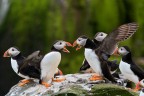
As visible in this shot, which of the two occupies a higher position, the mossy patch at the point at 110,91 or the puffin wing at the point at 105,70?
the puffin wing at the point at 105,70

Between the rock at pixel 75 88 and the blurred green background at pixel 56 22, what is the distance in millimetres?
7353

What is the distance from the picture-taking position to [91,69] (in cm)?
903

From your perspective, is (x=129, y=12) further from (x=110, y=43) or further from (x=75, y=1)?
(x=110, y=43)

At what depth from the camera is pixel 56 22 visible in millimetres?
16844

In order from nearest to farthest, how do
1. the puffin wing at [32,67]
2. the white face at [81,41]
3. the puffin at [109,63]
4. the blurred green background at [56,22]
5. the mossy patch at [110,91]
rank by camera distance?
the mossy patch at [110,91] → the white face at [81,41] → the puffin wing at [32,67] → the puffin at [109,63] → the blurred green background at [56,22]

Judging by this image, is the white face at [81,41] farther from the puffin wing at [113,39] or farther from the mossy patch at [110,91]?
the mossy patch at [110,91]

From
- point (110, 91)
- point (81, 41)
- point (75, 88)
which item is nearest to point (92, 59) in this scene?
point (81, 41)

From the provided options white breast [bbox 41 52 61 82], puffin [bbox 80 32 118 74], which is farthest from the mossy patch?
puffin [bbox 80 32 118 74]

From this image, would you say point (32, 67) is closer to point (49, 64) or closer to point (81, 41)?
point (49, 64)

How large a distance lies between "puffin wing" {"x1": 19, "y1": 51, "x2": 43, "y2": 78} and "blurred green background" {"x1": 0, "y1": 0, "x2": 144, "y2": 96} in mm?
7360

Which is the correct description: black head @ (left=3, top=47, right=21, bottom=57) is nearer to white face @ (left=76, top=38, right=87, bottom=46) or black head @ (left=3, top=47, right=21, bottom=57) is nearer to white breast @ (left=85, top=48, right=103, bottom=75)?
white face @ (left=76, top=38, right=87, bottom=46)

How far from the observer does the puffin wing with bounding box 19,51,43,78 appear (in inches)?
332

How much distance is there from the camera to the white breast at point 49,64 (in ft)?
26.8

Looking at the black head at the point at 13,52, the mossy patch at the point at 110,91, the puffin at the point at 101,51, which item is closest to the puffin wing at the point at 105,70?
the puffin at the point at 101,51
